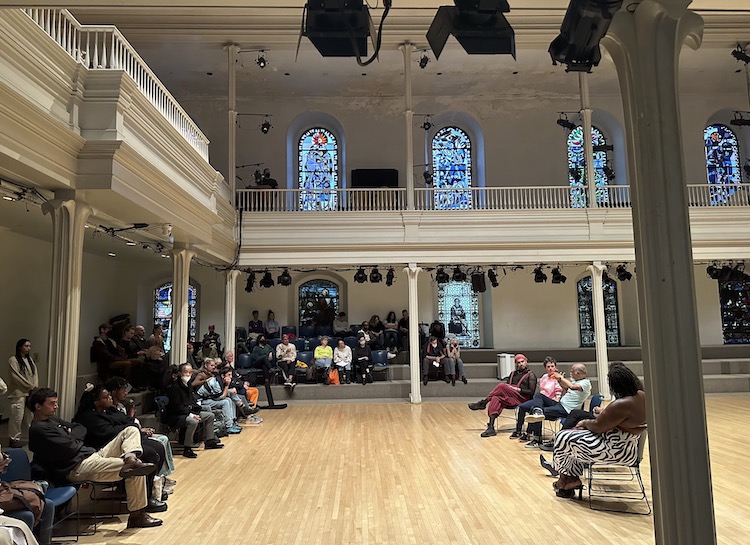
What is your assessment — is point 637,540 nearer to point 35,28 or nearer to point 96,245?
point 35,28

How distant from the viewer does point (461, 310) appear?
16.8m

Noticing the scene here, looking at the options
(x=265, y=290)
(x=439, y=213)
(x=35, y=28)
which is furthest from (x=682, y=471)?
(x=265, y=290)

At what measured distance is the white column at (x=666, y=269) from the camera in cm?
223

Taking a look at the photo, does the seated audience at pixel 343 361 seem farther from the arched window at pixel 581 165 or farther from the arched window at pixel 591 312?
the arched window at pixel 581 165

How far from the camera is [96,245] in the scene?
11.5m

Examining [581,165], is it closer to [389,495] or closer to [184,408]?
[184,408]

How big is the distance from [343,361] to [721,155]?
41.8 ft

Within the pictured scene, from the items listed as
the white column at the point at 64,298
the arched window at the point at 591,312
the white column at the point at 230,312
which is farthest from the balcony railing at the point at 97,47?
the arched window at the point at 591,312

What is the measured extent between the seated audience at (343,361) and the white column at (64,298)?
7.27 metres

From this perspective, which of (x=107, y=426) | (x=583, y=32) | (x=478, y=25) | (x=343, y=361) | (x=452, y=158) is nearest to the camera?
(x=583, y=32)

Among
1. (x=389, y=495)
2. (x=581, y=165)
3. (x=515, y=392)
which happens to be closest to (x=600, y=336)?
(x=515, y=392)

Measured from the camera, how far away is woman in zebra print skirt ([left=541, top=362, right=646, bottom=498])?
15.1 feet

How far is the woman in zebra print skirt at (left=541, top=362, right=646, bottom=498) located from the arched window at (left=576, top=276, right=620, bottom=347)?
12541mm

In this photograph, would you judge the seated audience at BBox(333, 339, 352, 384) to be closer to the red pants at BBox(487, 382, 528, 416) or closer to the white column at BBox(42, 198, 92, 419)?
the red pants at BBox(487, 382, 528, 416)
